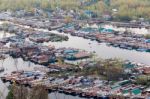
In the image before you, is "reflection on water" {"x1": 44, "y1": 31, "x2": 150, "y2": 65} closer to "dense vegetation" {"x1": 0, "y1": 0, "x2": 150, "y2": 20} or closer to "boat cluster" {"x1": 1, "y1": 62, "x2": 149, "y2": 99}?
"boat cluster" {"x1": 1, "y1": 62, "x2": 149, "y2": 99}

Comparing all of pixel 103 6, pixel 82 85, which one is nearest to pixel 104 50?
pixel 82 85

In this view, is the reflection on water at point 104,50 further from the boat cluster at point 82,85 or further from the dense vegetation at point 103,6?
the dense vegetation at point 103,6

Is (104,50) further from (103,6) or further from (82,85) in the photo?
(103,6)

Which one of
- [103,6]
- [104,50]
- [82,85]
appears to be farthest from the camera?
[103,6]

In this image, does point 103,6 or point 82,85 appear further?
point 103,6

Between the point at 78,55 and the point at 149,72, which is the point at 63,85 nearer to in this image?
the point at 149,72

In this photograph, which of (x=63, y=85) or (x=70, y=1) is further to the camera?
(x=70, y=1)

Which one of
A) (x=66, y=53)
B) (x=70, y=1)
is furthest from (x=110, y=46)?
(x=70, y=1)

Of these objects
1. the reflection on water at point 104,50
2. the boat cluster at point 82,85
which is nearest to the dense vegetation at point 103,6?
the reflection on water at point 104,50

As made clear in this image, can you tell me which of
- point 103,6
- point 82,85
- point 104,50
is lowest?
point 103,6
